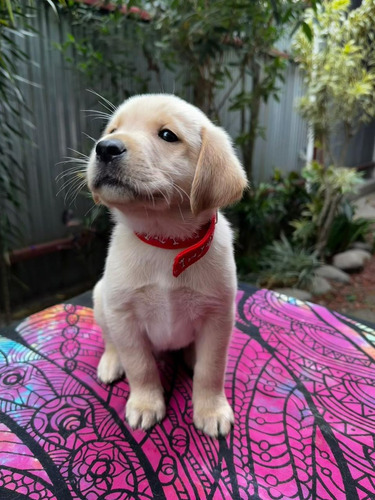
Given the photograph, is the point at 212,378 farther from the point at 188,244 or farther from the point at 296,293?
the point at 296,293

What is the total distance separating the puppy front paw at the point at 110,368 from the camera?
55.2 inches

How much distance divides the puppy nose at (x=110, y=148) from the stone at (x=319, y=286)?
286cm

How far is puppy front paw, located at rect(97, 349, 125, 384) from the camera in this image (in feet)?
4.60

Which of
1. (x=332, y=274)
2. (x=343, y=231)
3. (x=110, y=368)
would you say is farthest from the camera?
(x=343, y=231)

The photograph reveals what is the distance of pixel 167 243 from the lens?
110 centimetres

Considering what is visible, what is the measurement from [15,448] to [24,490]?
A: 0.50ft

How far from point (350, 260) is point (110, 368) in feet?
10.2

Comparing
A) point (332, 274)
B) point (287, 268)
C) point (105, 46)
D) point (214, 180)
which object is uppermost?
point (105, 46)

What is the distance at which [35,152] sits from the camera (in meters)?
2.60

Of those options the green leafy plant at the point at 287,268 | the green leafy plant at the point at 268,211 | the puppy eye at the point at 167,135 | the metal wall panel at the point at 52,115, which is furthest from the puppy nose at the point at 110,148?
the green leafy plant at the point at 287,268

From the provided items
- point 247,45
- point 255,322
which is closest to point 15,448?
point 255,322

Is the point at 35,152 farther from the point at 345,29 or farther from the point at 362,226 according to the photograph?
the point at 362,226

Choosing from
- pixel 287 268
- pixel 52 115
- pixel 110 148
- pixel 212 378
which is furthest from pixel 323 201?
pixel 110 148

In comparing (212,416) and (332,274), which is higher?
(212,416)
